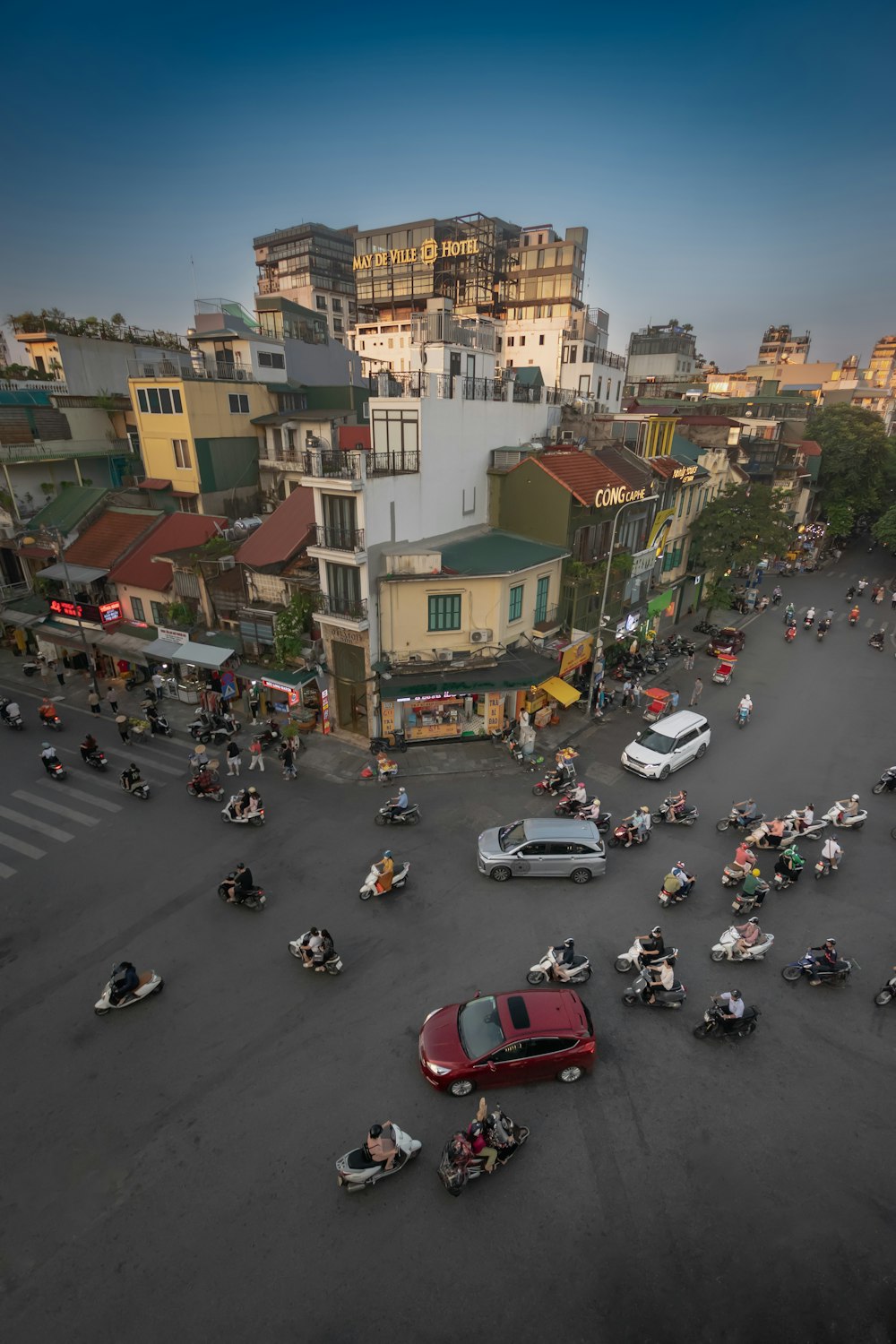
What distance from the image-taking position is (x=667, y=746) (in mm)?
23281

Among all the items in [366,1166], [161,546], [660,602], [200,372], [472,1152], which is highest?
[200,372]

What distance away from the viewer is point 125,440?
39812 mm

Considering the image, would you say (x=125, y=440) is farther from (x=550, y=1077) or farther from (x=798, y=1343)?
(x=798, y=1343)

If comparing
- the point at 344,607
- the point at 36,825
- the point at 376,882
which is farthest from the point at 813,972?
the point at 36,825

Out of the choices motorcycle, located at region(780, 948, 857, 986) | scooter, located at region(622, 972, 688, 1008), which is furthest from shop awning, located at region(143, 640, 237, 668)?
motorcycle, located at region(780, 948, 857, 986)

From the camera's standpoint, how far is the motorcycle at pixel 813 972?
13992 mm

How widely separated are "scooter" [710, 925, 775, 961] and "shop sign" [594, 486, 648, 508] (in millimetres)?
17864

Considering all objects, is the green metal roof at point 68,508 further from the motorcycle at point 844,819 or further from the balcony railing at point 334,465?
the motorcycle at point 844,819

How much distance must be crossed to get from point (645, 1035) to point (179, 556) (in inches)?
1039

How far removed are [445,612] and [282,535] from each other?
9402 millimetres

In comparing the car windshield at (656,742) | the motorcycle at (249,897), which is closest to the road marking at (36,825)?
the motorcycle at (249,897)

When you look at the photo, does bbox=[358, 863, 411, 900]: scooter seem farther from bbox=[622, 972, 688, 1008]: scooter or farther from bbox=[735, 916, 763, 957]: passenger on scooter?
bbox=[735, 916, 763, 957]: passenger on scooter

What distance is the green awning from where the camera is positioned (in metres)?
35.4

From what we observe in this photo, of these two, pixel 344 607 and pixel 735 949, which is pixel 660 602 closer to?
pixel 344 607
